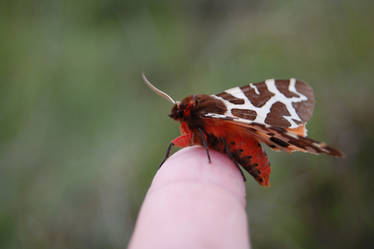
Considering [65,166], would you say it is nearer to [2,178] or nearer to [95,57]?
[2,178]

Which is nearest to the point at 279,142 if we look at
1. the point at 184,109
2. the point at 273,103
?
the point at 273,103

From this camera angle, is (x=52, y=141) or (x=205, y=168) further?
(x=52, y=141)

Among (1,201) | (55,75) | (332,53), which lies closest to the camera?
(1,201)

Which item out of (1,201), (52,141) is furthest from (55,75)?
(1,201)

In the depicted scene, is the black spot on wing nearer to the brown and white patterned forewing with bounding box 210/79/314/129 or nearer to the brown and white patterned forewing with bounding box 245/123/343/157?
the brown and white patterned forewing with bounding box 245/123/343/157

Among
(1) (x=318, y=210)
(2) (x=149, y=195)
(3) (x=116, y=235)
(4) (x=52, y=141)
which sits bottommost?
(3) (x=116, y=235)

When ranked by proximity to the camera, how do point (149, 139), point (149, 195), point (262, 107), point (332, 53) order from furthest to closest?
point (332, 53), point (149, 139), point (262, 107), point (149, 195)

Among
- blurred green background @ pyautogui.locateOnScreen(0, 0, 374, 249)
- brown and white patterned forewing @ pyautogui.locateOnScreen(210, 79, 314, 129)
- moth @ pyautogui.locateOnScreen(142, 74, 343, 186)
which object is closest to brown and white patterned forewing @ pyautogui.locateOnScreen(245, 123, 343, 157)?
moth @ pyautogui.locateOnScreen(142, 74, 343, 186)

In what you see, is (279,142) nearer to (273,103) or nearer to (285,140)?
(285,140)
